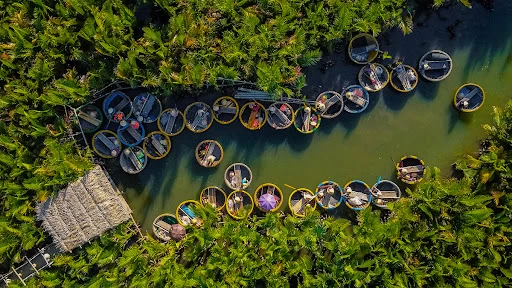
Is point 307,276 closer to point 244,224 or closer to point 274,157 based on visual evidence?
point 244,224

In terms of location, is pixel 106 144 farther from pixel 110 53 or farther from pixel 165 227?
pixel 165 227

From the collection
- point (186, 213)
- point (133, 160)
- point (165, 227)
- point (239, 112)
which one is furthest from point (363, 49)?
point (165, 227)

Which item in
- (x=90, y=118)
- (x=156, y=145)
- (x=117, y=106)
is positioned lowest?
(x=156, y=145)

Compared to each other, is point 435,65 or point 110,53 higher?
point 110,53

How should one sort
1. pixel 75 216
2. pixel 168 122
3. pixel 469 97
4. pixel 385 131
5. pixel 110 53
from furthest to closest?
1. pixel 385 131
2. pixel 469 97
3. pixel 168 122
4. pixel 75 216
5. pixel 110 53

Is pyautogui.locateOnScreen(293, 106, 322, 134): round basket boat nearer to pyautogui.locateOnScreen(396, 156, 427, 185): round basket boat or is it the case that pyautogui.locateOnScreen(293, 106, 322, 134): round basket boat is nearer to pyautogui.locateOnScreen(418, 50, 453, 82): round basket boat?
pyautogui.locateOnScreen(396, 156, 427, 185): round basket boat

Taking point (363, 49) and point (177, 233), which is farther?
point (363, 49)
